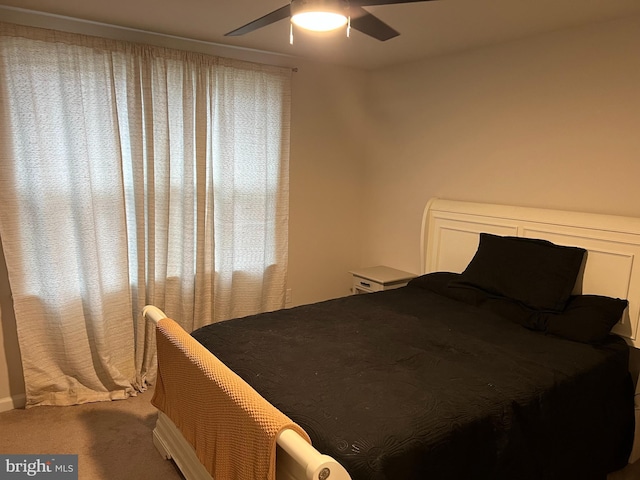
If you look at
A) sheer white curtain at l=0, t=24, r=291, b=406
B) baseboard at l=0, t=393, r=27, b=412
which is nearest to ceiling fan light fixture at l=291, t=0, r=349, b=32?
sheer white curtain at l=0, t=24, r=291, b=406

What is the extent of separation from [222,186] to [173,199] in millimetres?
359

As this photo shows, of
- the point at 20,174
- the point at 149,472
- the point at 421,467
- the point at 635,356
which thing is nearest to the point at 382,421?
the point at 421,467

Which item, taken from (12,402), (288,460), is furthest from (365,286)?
(12,402)

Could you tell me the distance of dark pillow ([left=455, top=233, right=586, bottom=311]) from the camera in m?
2.49

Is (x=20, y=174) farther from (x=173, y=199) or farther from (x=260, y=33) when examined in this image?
(x=260, y=33)

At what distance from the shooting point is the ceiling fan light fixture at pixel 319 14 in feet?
5.18

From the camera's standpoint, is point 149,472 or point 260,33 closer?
point 149,472

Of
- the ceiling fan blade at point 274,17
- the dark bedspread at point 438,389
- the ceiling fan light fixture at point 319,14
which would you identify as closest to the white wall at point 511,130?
the dark bedspread at point 438,389

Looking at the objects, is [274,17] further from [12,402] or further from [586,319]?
[12,402]

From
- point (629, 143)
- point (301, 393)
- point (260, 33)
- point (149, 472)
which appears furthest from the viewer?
point (260, 33)

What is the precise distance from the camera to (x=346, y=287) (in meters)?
4.23

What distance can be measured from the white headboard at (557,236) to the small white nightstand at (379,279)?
8.9 inches

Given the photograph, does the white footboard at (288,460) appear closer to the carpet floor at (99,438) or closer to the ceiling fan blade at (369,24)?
the carpet floor at (99,438)

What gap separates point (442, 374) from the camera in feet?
6.22
